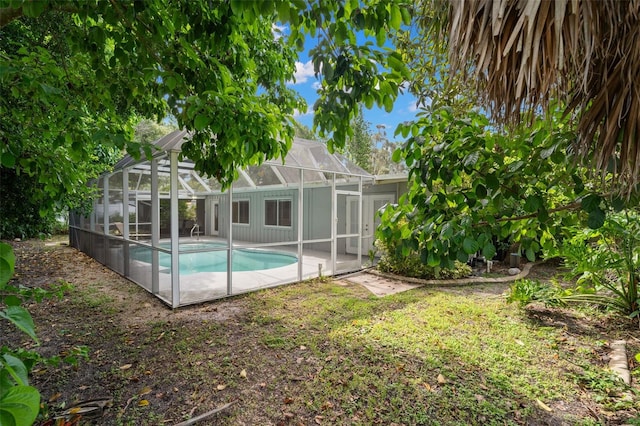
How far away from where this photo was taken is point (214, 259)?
283 inches

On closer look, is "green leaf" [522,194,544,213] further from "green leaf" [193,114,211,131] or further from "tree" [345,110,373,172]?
"tree" [345,110,373,172]

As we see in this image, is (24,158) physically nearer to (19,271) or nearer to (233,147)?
(233,147)

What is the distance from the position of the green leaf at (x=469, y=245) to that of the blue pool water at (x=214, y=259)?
4.81 metres

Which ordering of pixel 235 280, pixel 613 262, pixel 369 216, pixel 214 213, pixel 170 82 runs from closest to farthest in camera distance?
pixel 170 82, pixel 613 262, pixel 235 280, pixel 214 213, pixel 369 216

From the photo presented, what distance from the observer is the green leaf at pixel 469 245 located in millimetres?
1811

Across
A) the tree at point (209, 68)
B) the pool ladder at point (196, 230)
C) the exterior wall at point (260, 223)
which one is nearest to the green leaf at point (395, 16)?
the tree at point (209, 68)

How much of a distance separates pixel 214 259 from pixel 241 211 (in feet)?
15.5

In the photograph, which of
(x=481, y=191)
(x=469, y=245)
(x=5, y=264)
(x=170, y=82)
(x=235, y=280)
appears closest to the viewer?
(x=5, y=264)

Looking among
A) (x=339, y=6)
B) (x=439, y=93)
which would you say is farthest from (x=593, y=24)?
(x=439, y=93)

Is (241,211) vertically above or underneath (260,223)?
above

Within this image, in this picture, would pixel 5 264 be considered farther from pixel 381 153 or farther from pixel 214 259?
pixel 381 153

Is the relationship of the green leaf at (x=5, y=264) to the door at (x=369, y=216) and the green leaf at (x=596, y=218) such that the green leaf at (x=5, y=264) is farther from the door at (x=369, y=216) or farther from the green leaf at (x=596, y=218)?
the door at (x=369, y=216)

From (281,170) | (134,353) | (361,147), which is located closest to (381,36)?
(134,353)

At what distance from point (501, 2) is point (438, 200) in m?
1.30
